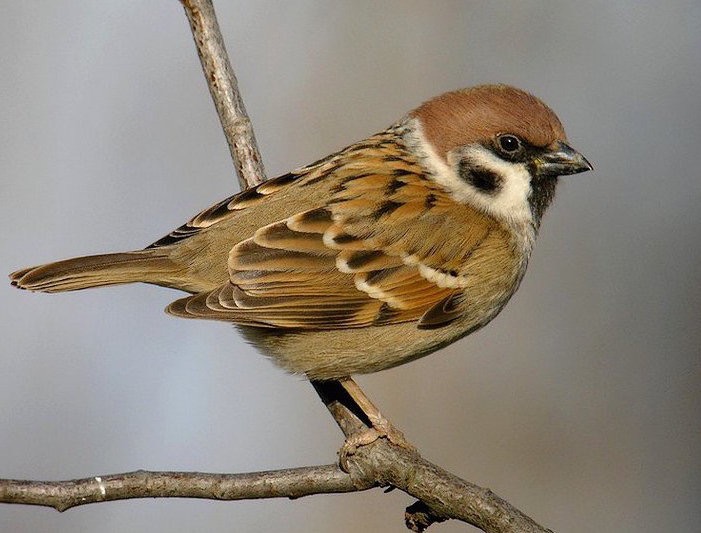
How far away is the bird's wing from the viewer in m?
4.61

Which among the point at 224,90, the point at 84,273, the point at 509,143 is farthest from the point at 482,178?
the point at 84,273

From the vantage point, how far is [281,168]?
24.5 ft

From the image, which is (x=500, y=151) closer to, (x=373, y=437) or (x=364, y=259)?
(x=364, y=259)

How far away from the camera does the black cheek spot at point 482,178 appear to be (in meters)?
4.96

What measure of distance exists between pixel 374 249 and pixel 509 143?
2.52 feet

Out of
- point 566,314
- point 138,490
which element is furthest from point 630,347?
point 138,490

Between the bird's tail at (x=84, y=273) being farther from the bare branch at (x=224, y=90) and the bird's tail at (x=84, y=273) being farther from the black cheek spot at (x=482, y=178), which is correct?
the black cheek spot at (x=482, y=178)

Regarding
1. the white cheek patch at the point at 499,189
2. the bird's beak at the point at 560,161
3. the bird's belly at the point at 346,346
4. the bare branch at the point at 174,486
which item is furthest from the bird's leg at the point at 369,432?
the bird's beak at the point at 560,161

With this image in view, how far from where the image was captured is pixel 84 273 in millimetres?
4465

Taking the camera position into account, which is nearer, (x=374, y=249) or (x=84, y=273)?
(x=84, y=273)

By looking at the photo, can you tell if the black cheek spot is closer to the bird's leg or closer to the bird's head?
the bird's head

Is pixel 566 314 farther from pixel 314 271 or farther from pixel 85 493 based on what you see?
pixel 85 493

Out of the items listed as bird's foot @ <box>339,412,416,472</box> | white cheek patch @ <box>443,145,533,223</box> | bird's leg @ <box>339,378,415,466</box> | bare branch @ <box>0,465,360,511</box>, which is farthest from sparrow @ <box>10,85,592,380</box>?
bare branch @ <box>0,465,360,511</box>

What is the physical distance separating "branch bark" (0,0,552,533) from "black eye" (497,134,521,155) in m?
1.22
